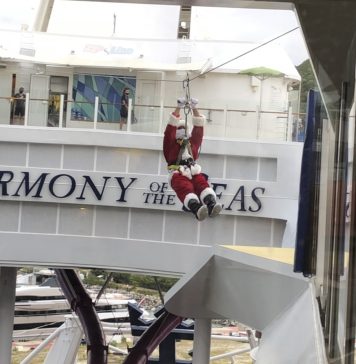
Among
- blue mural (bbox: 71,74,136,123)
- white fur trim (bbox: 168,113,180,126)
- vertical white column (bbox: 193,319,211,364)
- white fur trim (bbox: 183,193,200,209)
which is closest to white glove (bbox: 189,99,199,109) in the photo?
white fur trim (bbox: 168,113,180,126)

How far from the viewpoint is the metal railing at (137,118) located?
260 inches

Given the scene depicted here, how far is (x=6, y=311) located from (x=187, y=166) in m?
2.97

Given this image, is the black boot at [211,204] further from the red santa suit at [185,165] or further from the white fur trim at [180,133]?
the white fur trim at [180,133]

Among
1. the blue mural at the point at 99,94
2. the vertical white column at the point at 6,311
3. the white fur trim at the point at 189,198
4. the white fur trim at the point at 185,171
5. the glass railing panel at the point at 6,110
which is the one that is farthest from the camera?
the vertical white column at the point at 6,311

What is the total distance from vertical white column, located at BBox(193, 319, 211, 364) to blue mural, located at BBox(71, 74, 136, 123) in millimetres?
2104

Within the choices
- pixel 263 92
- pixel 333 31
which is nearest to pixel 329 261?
pixel 333 31

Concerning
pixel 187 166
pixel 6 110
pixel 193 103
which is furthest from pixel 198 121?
pixel 6 110

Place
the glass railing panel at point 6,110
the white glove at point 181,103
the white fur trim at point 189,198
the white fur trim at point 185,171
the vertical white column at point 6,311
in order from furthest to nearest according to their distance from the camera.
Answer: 1. the vertical white column at point 6,311
2. the glass railing panel at point 6,110
3. the white glove at point 181,103
4. the white fur trim at point 185,171
5. the white fur trim at point 189,198

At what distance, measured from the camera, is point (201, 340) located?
7180mm

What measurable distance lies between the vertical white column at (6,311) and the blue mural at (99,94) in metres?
2.10

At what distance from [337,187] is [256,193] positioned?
13.9ft

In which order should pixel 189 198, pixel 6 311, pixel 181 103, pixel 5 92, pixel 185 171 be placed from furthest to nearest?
pixel 6 311, pixel 5 92, pixel 181 103, pixel 185 171, pixel 189 198

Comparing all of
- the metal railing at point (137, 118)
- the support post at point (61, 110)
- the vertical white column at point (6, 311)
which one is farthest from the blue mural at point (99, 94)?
the vertical white column at point (6, 311)

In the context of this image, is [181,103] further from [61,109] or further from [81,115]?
[61,109]
